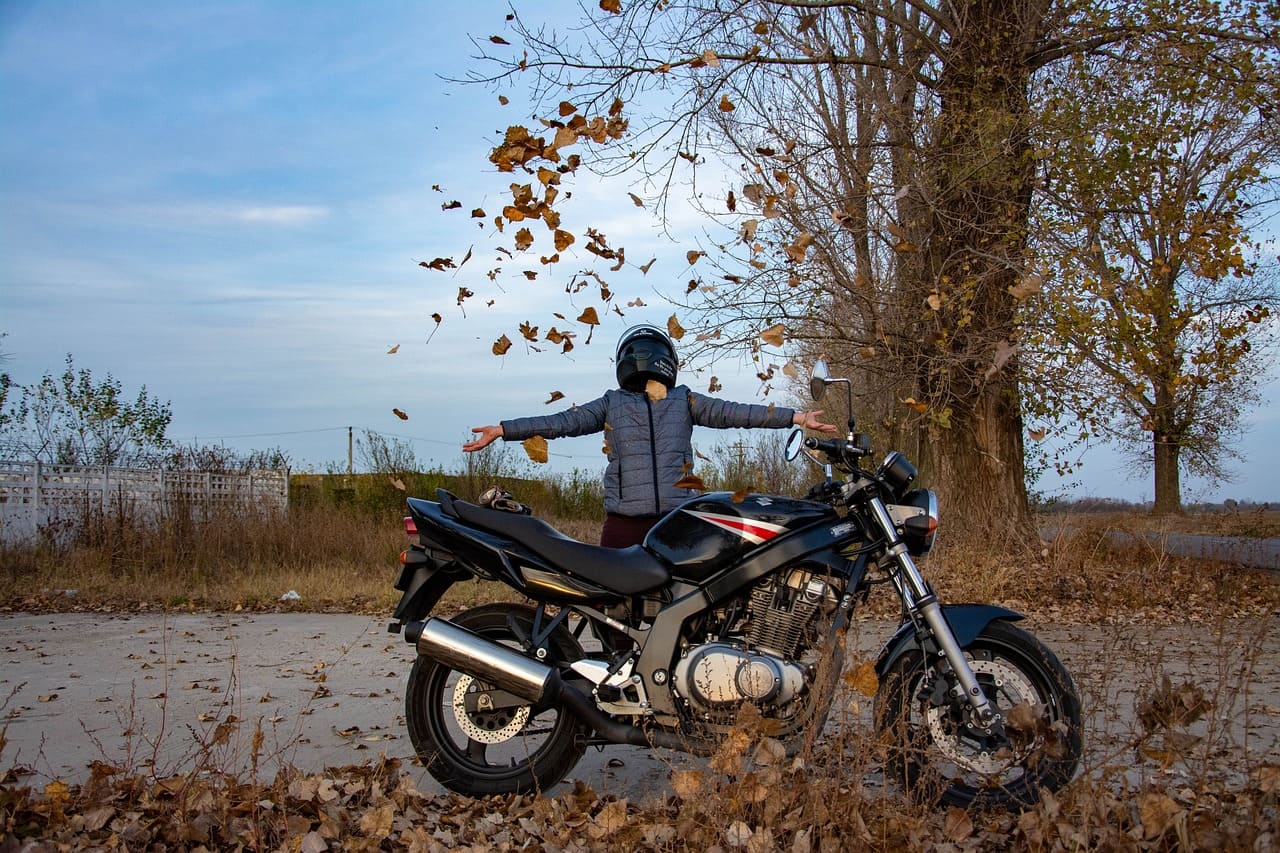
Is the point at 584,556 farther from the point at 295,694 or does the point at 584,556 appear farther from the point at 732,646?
the point at 295,694

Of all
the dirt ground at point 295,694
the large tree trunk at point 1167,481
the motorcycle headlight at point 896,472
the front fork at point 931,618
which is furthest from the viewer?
the large tree trunk at point 1167,481

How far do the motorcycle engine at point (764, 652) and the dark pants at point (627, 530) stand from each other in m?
1.44

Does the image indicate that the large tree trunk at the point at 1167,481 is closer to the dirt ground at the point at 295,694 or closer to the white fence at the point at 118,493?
the dirt ground at the point at 295,694

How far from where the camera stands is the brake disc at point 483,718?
4129 millimetres

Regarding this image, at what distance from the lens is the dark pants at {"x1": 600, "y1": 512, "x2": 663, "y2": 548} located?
529cm

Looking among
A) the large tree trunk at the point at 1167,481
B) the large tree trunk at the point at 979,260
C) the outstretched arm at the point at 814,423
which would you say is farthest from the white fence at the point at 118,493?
the large tree trunk at the point at 1167,481

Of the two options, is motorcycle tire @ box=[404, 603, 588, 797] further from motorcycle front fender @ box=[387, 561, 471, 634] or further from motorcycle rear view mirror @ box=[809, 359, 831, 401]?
motorcycle rear view mirror @ box=[809, 359, 831, 401]

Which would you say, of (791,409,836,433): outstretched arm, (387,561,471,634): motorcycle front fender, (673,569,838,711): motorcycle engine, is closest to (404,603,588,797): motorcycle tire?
(387,561,471,634): motorcycle front fender

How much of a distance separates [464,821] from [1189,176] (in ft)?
36.3

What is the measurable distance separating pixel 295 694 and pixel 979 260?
29.7 feet

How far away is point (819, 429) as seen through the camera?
4645 mm

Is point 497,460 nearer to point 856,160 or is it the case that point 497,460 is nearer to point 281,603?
point 281,603

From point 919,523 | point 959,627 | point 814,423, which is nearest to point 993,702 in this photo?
point 959,627

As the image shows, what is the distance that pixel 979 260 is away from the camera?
39.4ft
